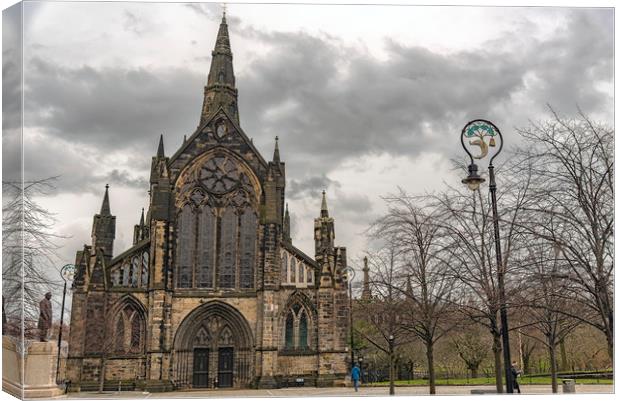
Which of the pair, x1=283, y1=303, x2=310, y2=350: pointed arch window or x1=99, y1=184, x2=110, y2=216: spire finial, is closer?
x1=283, y1=303, x2=310, y2=350: pointed arch window

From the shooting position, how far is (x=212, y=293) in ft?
115

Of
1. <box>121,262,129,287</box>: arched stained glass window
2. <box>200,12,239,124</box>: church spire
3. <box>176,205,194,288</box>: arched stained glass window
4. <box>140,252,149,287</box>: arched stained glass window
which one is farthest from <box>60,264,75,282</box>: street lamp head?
<box>200,12,239,124</box>: church spire

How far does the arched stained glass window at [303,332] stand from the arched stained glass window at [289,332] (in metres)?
0.42

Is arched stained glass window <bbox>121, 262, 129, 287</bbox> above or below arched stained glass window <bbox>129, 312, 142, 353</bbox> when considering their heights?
above

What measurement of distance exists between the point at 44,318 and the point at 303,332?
1747cm

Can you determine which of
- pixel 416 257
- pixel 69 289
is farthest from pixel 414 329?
pixel 69 289

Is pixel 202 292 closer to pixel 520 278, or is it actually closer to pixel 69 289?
pixel 69 289

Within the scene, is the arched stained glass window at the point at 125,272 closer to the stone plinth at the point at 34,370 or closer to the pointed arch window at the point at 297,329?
the pointed arch window at the point at 297,329

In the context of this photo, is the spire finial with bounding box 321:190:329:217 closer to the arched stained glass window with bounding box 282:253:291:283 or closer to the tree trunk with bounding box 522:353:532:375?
the arched stained glass window with bounding box 282:253:291:283

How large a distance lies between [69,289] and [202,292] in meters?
6.88

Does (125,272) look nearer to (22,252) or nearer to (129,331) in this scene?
(129,331)

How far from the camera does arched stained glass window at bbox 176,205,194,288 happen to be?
3522cm

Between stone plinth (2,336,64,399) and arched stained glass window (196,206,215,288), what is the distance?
1602cm

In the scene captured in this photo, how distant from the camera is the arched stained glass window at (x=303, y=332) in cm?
3503
